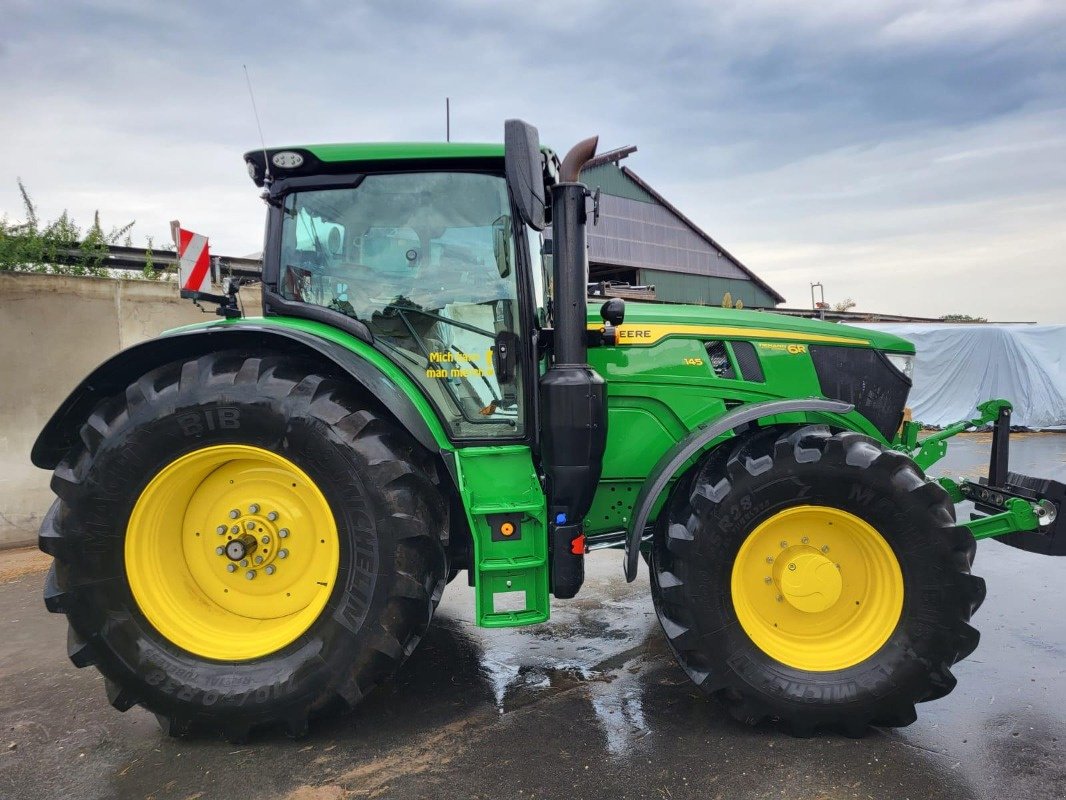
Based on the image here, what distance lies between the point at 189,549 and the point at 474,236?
69.3 inches

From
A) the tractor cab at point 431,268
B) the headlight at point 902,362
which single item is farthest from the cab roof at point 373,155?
the headlight at point 902,362

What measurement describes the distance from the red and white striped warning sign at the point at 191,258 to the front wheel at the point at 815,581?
4539mm

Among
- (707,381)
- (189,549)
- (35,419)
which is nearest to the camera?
(189,549)

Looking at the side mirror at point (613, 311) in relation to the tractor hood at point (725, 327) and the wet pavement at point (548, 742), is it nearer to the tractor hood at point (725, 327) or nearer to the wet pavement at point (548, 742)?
the tractor hood at point (725, 327)

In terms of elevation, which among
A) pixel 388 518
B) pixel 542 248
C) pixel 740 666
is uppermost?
pixel 542 248

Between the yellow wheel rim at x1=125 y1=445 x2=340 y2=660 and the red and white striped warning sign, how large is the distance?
3.19 metres

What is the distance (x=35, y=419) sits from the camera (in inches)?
229

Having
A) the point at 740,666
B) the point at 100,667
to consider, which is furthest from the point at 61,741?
the point at 740,666

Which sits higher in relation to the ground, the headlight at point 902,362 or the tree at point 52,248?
the tree at point 52,248

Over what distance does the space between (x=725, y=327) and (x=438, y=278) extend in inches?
53.9

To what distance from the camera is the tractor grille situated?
341 centimetres

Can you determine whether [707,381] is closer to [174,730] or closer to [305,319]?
[305,319]

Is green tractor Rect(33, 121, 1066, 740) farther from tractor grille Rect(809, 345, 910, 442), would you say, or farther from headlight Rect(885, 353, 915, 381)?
headlight Rect(885, 353, 915, 381)

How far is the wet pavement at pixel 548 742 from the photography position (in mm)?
2381
